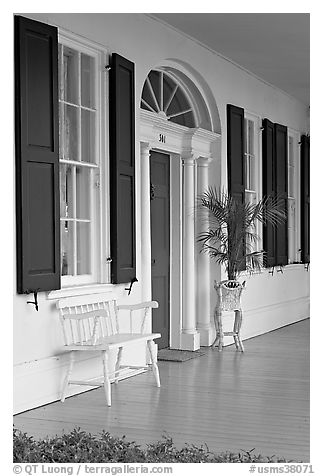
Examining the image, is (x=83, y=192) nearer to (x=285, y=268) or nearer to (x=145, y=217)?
(x=145, y=217)

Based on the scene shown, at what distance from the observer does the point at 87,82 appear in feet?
23.8

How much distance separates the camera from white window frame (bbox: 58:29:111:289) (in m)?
7.30

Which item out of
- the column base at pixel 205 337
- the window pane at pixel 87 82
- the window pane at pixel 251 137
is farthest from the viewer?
the window pane at pixel 251 137

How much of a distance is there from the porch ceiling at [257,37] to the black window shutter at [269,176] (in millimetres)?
762

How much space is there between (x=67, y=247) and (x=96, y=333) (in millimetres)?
839

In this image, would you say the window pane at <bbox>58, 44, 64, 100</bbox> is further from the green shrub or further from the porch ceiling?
the green shrub

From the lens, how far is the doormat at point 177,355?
866 centimetres

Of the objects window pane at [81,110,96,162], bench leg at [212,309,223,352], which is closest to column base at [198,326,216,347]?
bench leg at [212,309,223,352]

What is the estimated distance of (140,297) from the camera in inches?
317

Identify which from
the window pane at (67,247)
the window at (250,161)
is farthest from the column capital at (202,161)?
the window pane at (67,247)

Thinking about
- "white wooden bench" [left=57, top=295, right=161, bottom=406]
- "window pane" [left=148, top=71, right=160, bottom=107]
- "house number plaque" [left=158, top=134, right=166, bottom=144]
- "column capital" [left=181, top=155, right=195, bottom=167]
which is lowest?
"white wooden bench" [left=57, top=295, right=161, bottom=406]

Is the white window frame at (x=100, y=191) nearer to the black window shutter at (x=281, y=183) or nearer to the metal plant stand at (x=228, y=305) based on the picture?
the metal plant stand at (x=228, y=305)

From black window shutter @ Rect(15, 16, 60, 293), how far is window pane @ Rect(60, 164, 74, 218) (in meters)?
0.52
